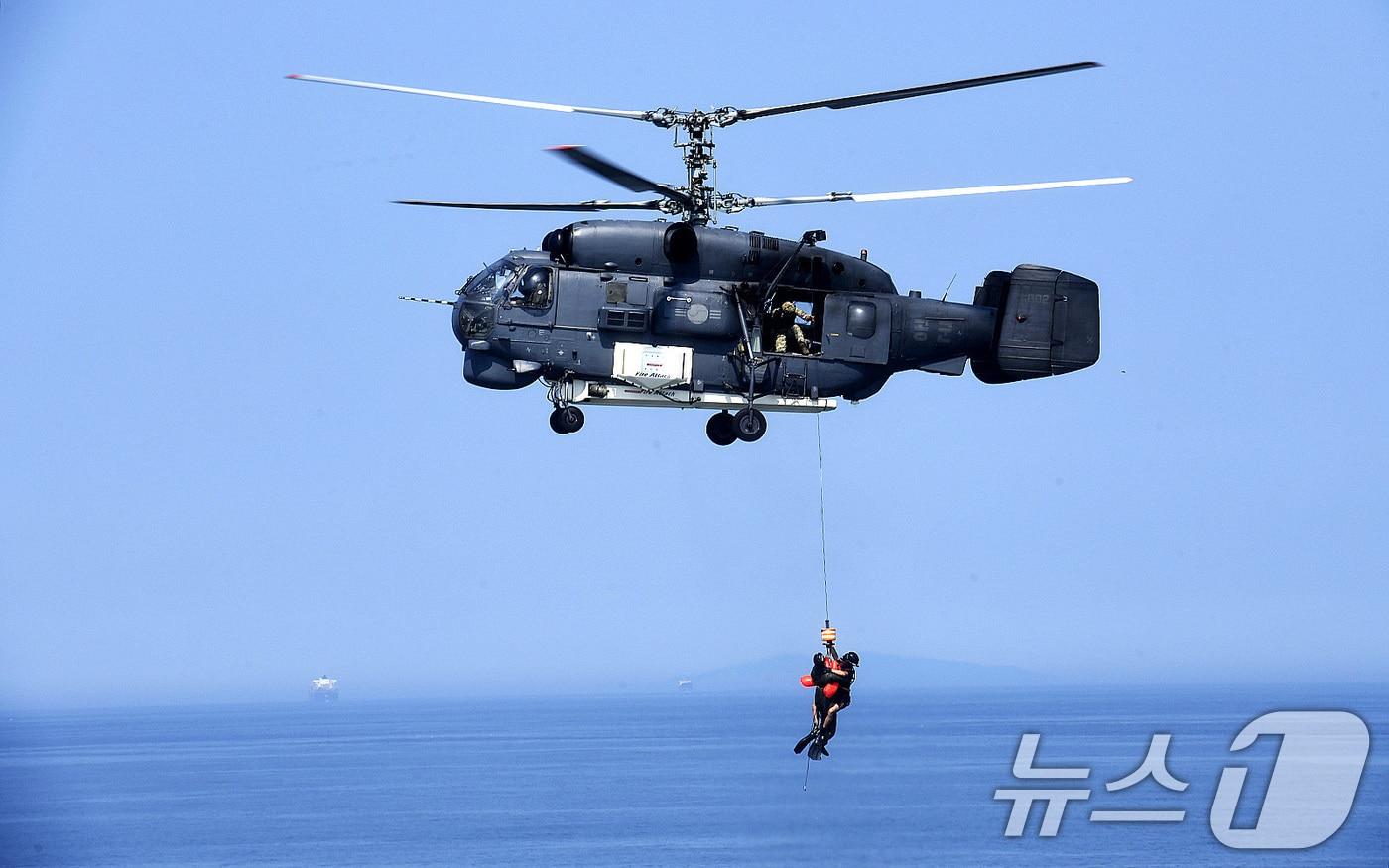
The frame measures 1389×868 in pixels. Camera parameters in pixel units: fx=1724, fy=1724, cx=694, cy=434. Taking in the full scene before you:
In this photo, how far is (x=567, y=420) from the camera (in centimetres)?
2266

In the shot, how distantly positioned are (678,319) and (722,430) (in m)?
2.11

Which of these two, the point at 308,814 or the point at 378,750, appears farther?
the point at 378,750

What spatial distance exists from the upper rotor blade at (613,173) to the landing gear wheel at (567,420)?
3100mm

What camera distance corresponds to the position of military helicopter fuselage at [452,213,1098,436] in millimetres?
22547

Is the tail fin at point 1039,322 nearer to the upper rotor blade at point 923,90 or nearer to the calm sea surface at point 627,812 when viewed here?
the upper rotor blade at point 923,90

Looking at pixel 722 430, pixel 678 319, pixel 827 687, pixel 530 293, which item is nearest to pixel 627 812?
pixel 722 430

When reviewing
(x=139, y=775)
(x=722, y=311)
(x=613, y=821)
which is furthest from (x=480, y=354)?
(x=139, y=775)

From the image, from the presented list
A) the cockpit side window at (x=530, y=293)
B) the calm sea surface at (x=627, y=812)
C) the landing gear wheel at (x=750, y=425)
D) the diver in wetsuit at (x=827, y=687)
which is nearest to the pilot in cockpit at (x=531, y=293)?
the cockpit side window at (x=530, y=293)

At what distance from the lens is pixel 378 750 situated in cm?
19650

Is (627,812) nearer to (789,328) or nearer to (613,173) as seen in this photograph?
(789,328)

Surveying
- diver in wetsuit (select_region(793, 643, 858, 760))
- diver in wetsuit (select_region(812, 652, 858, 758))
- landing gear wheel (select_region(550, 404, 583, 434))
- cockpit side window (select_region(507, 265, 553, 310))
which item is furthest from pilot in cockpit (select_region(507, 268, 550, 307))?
diver in wetsuit (select_region(812, 652, 858, 758))

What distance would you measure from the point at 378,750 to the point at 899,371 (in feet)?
592

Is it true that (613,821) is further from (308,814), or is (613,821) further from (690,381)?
(690,381)

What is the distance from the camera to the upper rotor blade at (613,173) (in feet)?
60.8
